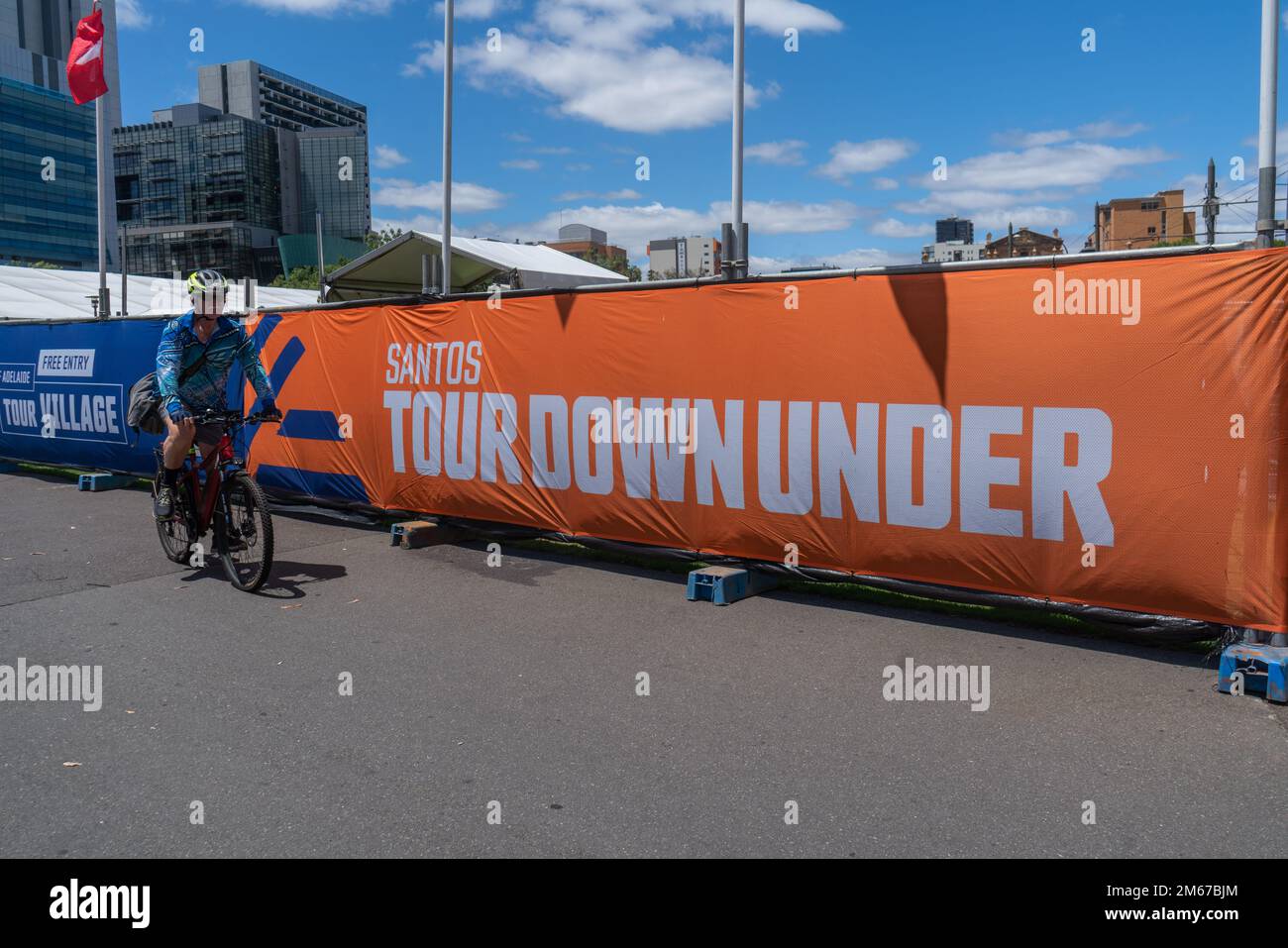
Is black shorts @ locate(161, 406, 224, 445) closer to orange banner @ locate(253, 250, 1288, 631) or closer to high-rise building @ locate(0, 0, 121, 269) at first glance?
orange banner @ locate(253, 250, 1288, 631)

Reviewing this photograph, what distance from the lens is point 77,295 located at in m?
34.4

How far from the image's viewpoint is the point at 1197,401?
5352mm

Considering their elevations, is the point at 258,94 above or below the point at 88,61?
above

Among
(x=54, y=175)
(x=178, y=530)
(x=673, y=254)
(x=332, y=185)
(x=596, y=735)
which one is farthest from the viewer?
(x=332, y=185)

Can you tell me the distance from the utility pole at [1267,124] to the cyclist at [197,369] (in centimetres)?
689

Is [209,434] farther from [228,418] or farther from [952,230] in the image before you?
[952,230]

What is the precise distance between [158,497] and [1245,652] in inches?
316

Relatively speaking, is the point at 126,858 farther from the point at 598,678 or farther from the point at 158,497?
the point at 158,497

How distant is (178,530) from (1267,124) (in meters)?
8.52

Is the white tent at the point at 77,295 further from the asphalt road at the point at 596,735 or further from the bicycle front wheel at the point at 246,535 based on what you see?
the asphalt road at the point at 596,735

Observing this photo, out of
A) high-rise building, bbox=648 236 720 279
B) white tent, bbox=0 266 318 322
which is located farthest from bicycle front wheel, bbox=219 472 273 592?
high-rise building, bbox=648 236 720 279

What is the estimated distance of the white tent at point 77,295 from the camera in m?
29.9

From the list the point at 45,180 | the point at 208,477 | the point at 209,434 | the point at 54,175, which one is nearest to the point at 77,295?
the point at 209,434
